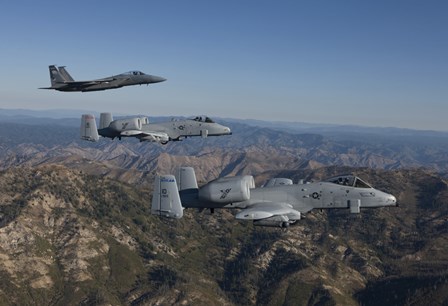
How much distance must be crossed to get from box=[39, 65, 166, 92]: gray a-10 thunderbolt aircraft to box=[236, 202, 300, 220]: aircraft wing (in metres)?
34.6

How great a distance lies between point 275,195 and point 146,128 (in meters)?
22.8

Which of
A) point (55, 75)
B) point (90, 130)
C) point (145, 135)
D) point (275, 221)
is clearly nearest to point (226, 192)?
point (275, 221)

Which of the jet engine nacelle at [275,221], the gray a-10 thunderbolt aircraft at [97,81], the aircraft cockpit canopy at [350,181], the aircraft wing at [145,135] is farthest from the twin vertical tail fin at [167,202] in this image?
the gray a-10 thunderbolt aircraft at [97,81]

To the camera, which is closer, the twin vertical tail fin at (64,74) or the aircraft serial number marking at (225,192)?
the aircraft serial number marking at (225,192)

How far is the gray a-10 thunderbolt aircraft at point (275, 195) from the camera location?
37156 millimetres

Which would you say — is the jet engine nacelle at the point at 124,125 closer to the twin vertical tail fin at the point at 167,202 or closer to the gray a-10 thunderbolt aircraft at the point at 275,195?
the gray a-10 thunderbolt aircraft at the point at 275,195

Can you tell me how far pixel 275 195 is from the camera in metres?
40.4

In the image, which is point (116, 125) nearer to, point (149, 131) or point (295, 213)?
point (149, 131)

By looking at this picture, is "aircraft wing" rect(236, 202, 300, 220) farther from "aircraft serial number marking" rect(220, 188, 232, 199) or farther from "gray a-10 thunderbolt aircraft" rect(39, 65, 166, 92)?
"gray a-10 thunderbolt aircraft" rect(39, 65, 166, 92)

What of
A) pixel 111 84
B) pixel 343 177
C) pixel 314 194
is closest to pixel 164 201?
pixel 314 194

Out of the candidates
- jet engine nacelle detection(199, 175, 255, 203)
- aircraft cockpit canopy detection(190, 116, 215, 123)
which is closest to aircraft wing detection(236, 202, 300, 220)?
jet engine nacelle detection(199, 175, 255, 203)

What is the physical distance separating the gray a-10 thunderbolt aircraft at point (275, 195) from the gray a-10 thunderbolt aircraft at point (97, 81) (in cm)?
2860

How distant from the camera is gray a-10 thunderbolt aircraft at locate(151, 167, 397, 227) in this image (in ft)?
122

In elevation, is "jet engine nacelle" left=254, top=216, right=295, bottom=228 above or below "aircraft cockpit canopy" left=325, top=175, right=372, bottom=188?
below
